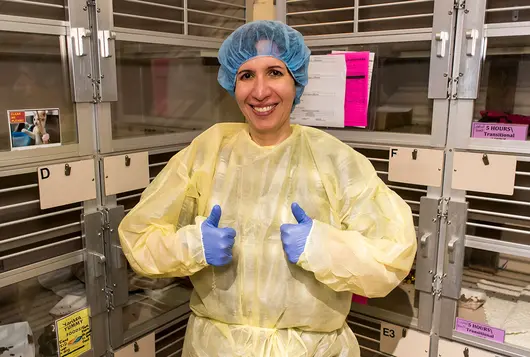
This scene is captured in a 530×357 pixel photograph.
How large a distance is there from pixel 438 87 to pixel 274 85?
598mm

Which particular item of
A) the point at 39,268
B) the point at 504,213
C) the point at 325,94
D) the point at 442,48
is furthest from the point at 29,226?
the point at 504,213

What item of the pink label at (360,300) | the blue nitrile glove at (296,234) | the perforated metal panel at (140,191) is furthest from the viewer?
the pink label at (360,300)

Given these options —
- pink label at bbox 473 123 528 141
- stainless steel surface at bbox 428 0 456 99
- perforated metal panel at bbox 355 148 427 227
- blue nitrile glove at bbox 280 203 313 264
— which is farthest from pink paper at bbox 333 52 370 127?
blue nitrile glove at bbox 280 203 313 264

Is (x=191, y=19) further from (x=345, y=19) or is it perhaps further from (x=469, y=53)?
(x=469, y=53)

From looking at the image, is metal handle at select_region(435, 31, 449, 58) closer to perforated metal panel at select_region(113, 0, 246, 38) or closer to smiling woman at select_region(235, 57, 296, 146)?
smiling woman at select_region(235, 57, 296, 146)

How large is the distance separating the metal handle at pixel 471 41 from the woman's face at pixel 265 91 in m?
0.58

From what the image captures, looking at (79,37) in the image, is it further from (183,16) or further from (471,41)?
(471,41)

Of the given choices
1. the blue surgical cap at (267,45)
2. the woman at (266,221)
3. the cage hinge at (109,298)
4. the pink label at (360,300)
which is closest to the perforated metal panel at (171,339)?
the cage hinge at (109,298)

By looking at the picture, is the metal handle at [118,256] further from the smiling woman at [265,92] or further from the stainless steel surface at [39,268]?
the smiling woman at [265,92]

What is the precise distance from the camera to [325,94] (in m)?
1.84

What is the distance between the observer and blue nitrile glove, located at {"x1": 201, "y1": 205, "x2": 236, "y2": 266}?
1.26 metres

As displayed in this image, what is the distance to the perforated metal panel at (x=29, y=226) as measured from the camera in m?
1.40

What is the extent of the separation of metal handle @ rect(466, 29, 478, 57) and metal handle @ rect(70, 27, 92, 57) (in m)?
1.17

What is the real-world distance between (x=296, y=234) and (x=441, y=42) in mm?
815
